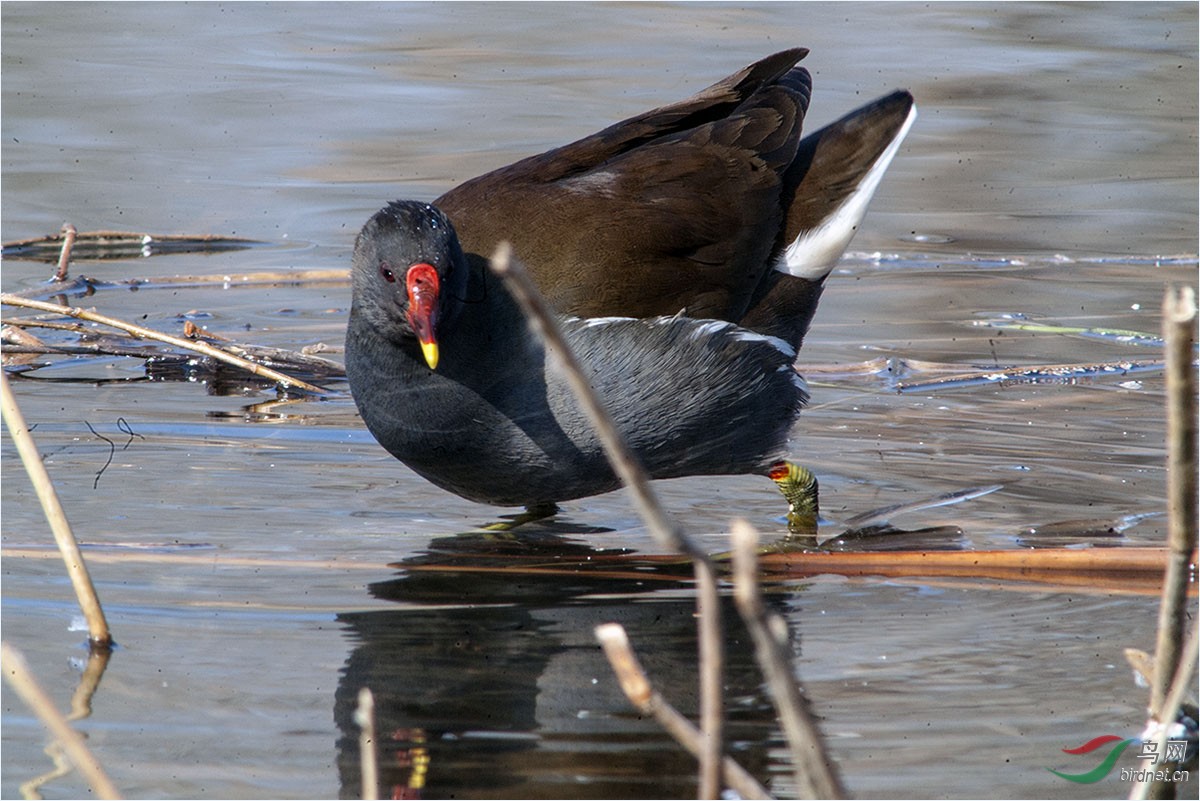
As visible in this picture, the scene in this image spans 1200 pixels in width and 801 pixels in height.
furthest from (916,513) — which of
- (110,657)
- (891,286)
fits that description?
(891,286)

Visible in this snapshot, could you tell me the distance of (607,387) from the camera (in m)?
3.20

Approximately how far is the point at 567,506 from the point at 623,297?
557mm

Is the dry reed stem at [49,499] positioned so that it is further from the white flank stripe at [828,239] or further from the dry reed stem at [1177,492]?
the white flank stripe at [828,239]

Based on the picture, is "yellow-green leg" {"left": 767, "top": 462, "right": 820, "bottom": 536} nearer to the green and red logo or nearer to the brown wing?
the brown wing

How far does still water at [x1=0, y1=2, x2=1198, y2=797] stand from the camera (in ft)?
7.62

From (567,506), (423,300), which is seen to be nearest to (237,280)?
(567,506)

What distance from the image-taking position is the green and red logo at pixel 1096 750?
86.6 inches

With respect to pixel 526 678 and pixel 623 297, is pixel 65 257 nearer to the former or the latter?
pixel 623 297

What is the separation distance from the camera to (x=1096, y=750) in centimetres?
229

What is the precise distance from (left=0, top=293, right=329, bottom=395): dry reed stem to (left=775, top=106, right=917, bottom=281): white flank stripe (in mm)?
1275

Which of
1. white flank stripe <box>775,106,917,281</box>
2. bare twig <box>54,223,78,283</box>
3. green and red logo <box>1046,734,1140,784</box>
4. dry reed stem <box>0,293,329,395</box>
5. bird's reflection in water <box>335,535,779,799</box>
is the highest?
white flank stripe <box>775,106,917,281</box>

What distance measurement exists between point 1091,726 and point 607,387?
48.2 inches

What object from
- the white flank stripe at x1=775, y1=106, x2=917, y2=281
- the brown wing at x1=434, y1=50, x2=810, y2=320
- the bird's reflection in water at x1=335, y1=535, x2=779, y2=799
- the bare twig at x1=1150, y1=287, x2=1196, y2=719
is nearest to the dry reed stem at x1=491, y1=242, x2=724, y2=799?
the bare twig at x1=1150, y1=287, x2=1196, y2=719

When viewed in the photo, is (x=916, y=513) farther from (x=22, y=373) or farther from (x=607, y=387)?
(x=22, y=373)
